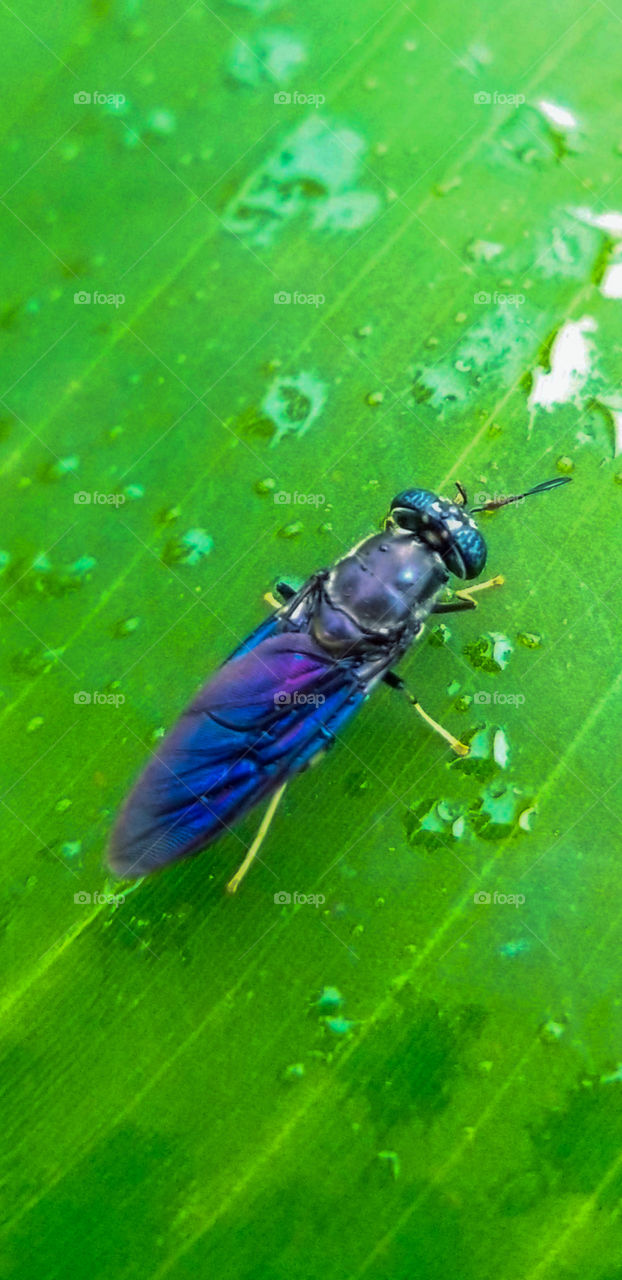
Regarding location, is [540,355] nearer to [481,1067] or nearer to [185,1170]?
[481,1067]

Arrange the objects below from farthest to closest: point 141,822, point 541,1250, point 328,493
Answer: point 328,493, point 541,1250, point 141,822

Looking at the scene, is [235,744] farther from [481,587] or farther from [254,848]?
[481,587]

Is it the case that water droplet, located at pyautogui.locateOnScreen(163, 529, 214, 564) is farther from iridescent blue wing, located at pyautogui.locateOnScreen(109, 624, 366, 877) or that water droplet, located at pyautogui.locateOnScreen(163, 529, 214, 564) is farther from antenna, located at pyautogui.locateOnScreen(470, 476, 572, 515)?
antenna, located at pyautogui.locateOnScreen(470, 476, 572, 515)

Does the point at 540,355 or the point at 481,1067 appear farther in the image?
the point at 540,355

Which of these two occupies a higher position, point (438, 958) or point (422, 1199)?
point (438, 958)

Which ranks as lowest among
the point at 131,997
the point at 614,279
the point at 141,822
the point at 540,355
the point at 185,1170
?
the point at 185,1170

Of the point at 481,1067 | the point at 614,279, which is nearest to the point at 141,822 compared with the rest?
the point at 481,1067

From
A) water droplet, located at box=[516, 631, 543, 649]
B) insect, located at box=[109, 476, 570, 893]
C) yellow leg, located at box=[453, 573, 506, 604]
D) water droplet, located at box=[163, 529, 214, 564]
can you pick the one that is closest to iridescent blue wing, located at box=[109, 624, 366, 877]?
insect, located at box=[109, 476, 570, 893]
